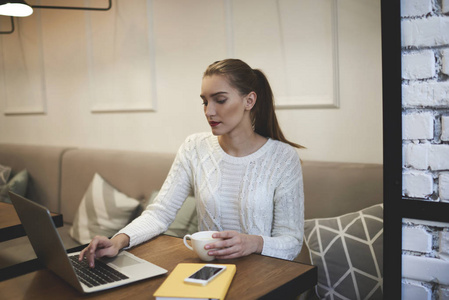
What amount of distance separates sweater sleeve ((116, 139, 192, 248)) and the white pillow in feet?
2.76

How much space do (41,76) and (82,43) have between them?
628 millimetres

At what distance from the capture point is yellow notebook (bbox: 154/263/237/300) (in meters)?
→ 0.90

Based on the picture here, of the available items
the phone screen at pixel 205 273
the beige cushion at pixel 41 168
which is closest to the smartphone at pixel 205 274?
the phone screen at pixel 205 273

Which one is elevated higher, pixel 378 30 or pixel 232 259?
pixel 378 30

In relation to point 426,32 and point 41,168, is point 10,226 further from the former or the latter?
point 426,32

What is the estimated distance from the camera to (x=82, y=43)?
3.16 m

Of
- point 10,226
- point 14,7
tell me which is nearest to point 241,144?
point 10,226

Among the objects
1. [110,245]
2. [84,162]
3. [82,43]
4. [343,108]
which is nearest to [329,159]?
[343,108]

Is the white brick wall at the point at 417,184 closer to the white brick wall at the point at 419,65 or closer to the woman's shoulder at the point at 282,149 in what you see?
the white brick wall at the point at 419,65

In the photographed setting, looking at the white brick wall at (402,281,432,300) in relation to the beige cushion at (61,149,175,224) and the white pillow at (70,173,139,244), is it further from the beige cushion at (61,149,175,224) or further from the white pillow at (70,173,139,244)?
the white pillow at (70,173,139,244)

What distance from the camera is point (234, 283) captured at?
998 millimetres

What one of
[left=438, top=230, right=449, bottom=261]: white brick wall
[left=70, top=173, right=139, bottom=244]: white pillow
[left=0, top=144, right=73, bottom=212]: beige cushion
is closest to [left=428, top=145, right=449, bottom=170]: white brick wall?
[left=438, top=230, right=449, bottom=261]: white brick wall

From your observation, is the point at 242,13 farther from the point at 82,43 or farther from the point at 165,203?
the point at 82,43

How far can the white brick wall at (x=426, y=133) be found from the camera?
0.96 m
